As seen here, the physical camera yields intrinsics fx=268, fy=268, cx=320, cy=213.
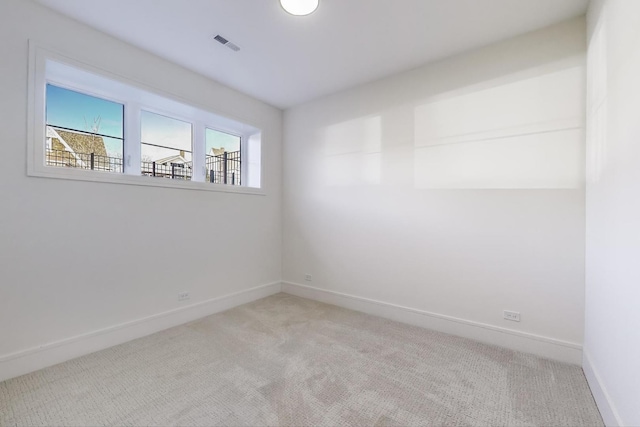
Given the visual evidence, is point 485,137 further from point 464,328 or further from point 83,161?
point 83,161

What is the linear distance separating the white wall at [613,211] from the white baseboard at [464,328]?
0.55 feet

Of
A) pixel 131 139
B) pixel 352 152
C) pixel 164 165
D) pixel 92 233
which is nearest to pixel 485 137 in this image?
pixel 352 152

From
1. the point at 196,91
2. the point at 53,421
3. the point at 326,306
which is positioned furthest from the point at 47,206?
the point at 326,306

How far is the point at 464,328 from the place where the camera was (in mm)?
2596

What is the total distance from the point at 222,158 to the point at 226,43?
56.8 inches

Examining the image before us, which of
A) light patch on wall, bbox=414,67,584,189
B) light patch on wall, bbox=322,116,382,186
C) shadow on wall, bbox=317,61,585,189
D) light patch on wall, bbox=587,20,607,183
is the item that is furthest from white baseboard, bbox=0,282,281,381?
light patch on wall, bbox=587,20,607,183

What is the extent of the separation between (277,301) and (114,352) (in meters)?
1.77

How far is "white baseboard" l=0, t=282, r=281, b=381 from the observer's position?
1.94m

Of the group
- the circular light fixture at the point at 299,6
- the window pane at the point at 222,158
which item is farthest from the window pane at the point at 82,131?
the circular light fixture at the point at 299,6

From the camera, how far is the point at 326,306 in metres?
3.45

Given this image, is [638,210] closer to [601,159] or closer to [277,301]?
[601,159]

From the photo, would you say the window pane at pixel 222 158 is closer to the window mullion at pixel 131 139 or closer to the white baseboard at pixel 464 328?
the window mullion at pixel 131 139

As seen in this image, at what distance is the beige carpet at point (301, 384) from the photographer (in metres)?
1.58

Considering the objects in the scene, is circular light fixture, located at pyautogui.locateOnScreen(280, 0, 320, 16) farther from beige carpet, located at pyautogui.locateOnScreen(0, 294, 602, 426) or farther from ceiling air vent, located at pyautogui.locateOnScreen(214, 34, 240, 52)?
beige carpet, located at pyautogui.locateOnScreen(0, 294, 602, 426)
